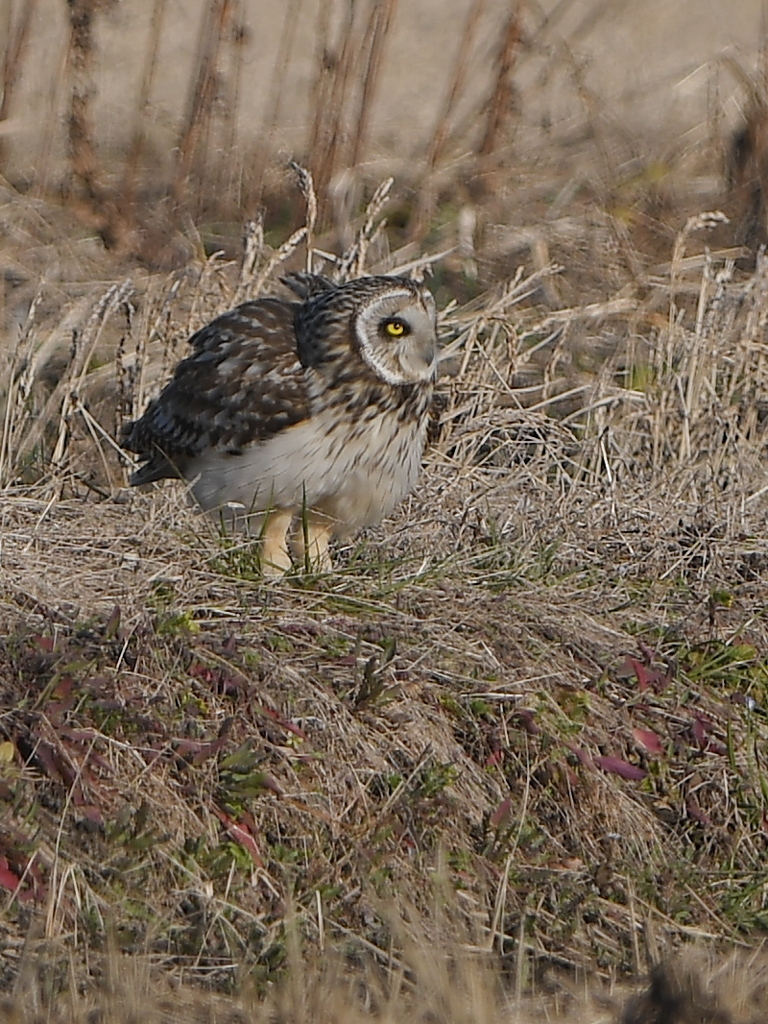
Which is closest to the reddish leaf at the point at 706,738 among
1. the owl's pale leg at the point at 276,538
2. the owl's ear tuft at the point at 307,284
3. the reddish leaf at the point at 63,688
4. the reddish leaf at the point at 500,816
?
the reddish leaf at the point at 500,816

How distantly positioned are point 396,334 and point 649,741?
5.16 feet

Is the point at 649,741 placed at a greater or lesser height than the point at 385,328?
lesser

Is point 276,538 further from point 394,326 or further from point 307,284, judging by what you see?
point 307,284

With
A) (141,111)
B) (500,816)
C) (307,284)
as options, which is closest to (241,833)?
(500,816)

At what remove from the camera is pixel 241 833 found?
4129 mm

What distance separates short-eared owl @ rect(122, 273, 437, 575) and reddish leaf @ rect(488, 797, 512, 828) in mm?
1135

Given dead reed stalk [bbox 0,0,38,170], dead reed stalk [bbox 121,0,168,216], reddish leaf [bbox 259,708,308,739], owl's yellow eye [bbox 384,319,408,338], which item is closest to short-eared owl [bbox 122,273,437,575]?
owl's yellow eye [bbox 384,319,408,338]

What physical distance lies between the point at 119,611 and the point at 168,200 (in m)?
4.94

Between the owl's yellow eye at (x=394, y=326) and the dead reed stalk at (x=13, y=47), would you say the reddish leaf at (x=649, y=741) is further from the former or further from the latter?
the dead reed stalk at (x=13, y=47)

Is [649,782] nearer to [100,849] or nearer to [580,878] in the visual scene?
[580,878]

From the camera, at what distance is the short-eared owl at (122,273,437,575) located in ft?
17.5

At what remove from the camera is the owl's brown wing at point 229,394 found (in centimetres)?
540

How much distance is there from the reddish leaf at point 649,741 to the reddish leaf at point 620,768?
93 millimetres

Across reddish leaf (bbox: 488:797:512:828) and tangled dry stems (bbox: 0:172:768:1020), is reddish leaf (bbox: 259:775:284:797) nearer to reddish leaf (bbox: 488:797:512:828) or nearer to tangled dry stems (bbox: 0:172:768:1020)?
tangled dry stems (bbox: 0:172:768:1020)
